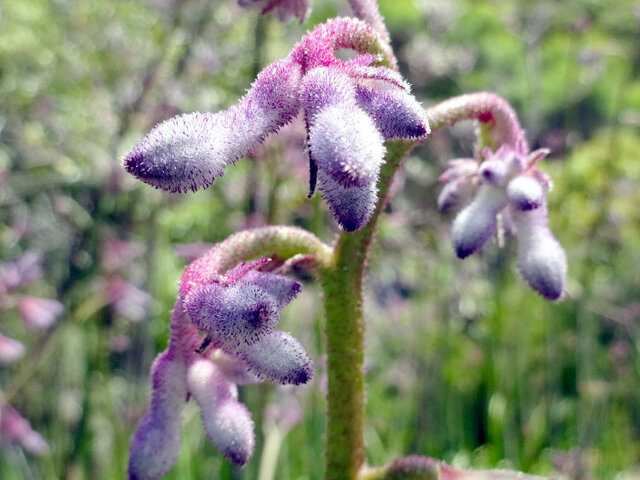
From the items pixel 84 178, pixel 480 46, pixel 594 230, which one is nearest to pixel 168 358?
pixel 84 178

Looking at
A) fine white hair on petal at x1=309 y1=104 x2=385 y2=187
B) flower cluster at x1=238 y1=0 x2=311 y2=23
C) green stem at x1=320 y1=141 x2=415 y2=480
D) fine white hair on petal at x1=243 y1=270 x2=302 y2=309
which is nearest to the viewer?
fine white hair on petal at x1=309 y1=104 x2=385 y2=187

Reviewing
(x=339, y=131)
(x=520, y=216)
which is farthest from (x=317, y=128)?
(x=520, y=216)

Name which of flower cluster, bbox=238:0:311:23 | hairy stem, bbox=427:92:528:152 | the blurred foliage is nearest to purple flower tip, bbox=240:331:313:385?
hairy stem, bbox=427:92:528:152

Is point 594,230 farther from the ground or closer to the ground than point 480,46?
closer to the ground

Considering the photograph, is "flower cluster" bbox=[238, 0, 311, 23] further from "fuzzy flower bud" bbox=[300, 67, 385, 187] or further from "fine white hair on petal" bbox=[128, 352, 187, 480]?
"fine white hair on petal" bbox=[128, 352, 187, 480]

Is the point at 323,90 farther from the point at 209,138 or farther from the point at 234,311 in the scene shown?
the point at 234,311

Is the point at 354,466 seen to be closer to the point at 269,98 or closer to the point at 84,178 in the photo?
the point at 269,98

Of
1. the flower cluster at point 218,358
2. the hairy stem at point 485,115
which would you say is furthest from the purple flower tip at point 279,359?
the hairy stem at point 485,115
